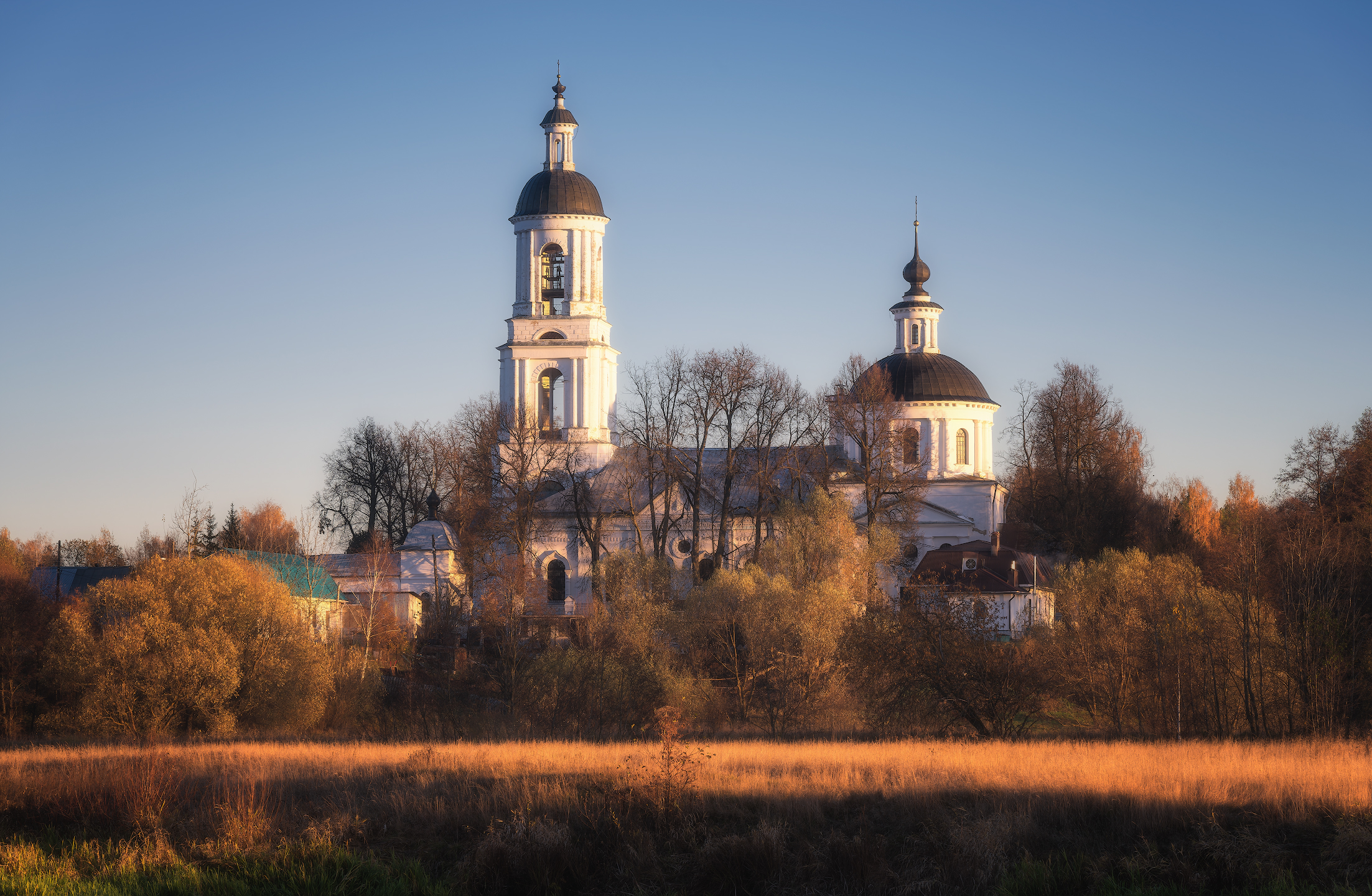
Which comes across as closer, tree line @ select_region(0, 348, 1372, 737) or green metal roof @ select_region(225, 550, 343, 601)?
tree line @ select_region(0, 348, 1372, 737)

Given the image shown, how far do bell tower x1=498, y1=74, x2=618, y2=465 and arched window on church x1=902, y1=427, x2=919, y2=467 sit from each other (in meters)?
11.7

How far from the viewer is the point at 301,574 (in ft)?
149

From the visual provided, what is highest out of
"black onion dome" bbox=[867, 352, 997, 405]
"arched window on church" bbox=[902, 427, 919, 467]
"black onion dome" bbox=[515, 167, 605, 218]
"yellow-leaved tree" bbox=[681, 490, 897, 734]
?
"black onion dome" bbox=[515, 167, 605, 218]

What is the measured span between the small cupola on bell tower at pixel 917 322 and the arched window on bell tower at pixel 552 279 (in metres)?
15.1

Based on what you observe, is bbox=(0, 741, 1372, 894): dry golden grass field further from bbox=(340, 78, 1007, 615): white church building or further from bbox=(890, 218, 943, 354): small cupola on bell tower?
bbox=(890, 218, 943, 354): small cupola on bell tower

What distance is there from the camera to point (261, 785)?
58.3 ft

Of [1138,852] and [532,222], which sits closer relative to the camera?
[1138,852]

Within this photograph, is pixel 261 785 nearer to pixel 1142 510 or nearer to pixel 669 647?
pixel 669 647

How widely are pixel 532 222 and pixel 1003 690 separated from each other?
103ft

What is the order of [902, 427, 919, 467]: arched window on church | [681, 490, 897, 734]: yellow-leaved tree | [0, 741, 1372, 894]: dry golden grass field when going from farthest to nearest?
[902, 427, 919, 467]: arched window on church, [681, 490, 897, 734]: yellow-leaved tree, [0, 741, 1372, 894]: dry golden grass field

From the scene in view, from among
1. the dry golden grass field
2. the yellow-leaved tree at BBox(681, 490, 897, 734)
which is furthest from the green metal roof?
the dry golden grass field

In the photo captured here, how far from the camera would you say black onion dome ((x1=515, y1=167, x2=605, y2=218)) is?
5006 cm

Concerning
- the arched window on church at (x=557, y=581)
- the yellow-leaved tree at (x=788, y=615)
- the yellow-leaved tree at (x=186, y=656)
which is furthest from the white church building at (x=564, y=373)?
the yellow-leaved tree at (x=186, y=656)

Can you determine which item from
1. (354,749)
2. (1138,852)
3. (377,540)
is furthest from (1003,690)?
(377,540)
